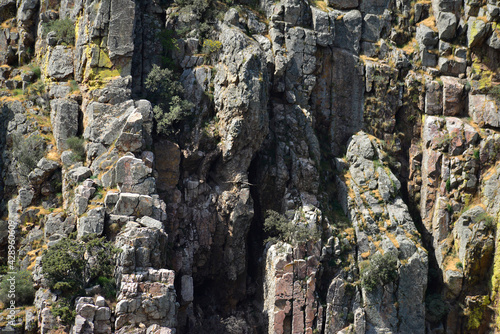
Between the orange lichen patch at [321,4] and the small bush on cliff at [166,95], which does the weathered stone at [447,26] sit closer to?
the orange lichen patch at [321,4]

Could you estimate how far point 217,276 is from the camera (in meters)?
57.3

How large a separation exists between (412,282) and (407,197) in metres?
8.51

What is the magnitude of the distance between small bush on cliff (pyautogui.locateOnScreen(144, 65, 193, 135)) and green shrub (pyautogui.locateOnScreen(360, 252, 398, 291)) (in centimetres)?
1838

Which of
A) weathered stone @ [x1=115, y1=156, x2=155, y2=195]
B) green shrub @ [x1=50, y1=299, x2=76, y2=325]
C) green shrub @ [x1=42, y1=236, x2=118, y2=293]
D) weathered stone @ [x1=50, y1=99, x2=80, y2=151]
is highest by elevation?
weathered stone @ [x1=50, y1=99, x2=80, y2=151]

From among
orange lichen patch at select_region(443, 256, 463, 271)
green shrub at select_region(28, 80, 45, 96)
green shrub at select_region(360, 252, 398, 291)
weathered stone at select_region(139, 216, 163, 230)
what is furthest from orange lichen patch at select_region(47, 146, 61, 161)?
orange lichen patch at select_region(443, 256, 463, 271)

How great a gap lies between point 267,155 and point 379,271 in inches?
504

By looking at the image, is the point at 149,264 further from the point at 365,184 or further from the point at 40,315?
the point at 365,184

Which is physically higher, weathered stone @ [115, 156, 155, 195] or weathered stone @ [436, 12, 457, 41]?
weathered stone @ [436, 12, 457, 41]

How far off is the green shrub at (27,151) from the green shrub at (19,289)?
27.5 feet

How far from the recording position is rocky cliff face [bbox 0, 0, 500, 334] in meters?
52.3

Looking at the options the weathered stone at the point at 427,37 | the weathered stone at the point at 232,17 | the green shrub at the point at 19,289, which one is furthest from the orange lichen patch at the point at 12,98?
the weathered stone at the point at 427,37

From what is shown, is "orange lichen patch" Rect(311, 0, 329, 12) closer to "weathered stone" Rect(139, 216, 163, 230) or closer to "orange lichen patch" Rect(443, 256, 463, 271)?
"orange lichen patch" Rect(443, 256, 463, 271)

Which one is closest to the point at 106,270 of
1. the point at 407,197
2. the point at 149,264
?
the point at 149,264

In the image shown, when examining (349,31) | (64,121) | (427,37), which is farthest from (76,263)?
(427,37)
